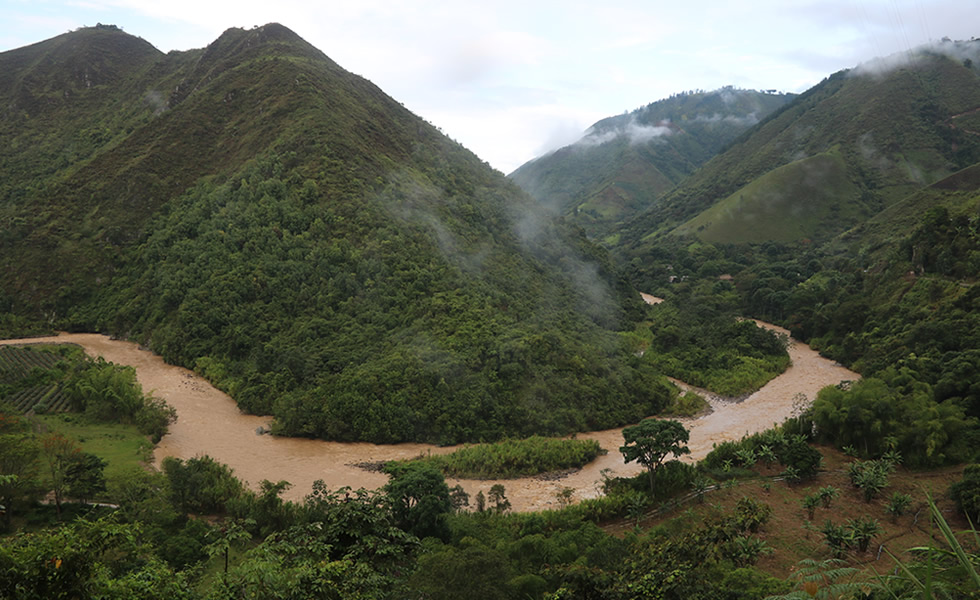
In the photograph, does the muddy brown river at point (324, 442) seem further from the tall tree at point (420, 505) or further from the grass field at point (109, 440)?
the tall tree at point (420, 505)

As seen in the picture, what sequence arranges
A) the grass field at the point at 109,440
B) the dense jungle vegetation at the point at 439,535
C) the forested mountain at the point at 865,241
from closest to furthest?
1. the dense jungle vegetation at the point at 439,535
2. the grass field at the point at 109,440
3. the forested mountain at the point at 865,241

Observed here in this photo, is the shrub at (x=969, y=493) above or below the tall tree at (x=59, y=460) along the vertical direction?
below

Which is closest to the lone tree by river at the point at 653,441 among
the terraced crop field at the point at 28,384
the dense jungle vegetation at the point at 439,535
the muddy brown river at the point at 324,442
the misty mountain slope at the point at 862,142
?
the dense jungle vegetation at the point at 439,535

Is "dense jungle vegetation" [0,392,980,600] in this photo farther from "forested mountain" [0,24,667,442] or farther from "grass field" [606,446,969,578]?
"forested mountain" [0,24,667,442]

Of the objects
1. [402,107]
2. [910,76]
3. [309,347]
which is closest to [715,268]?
[402,107]

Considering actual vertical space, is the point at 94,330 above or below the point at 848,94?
below

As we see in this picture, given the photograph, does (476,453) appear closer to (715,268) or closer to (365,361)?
(365,361)

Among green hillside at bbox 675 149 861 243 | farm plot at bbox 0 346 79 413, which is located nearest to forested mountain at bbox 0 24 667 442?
farm plot at bbox 0 346 79 413

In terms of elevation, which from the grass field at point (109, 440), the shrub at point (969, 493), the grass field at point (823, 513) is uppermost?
the grass field at point (109, 440)
